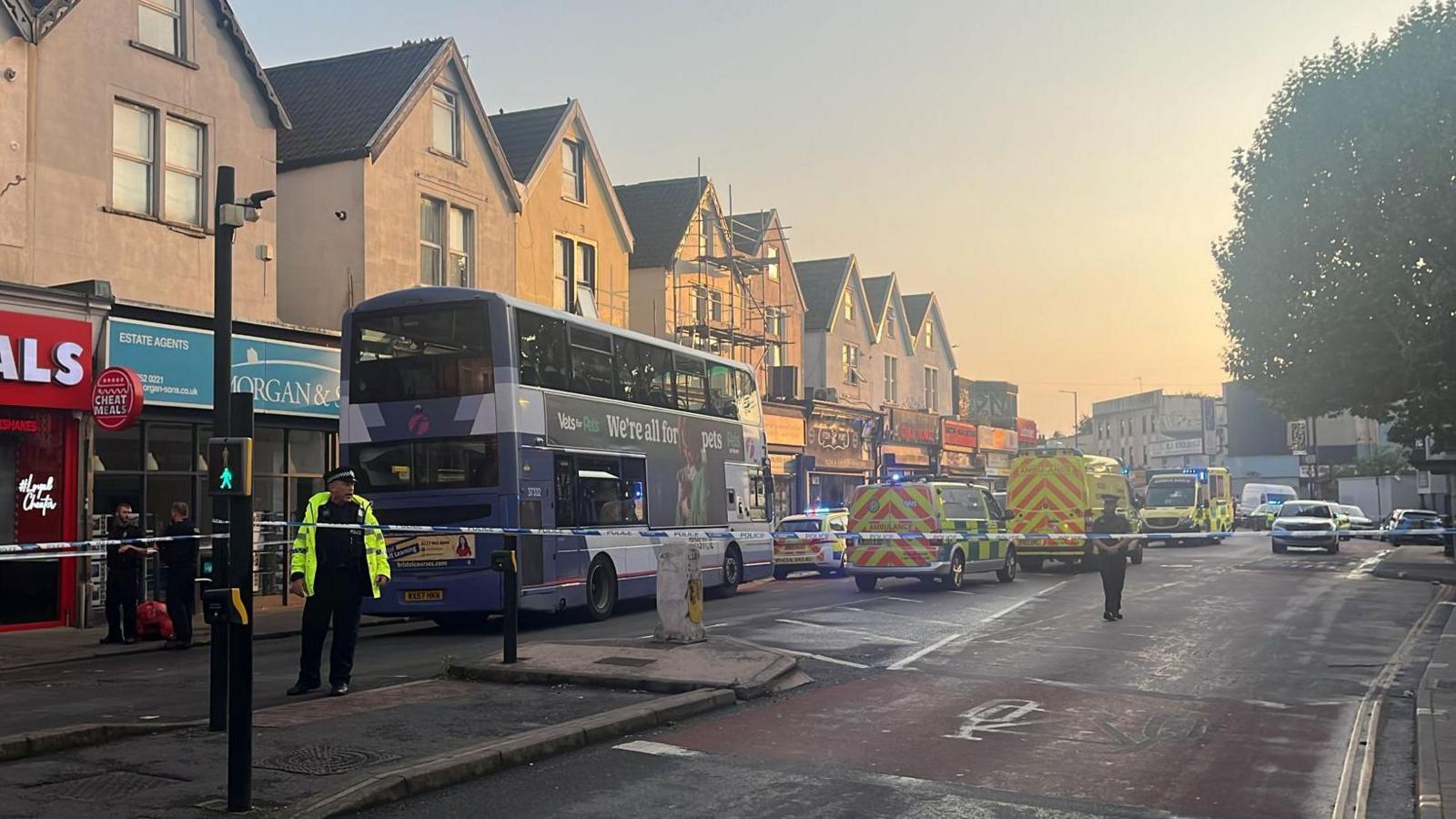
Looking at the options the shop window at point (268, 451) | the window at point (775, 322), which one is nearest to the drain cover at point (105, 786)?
the shop window at point (268, 451)

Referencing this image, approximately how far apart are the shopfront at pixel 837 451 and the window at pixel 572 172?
14.8 m

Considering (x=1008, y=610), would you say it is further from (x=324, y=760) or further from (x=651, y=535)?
(x=324, y=760)

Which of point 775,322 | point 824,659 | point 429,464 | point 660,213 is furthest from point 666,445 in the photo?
point 775,322

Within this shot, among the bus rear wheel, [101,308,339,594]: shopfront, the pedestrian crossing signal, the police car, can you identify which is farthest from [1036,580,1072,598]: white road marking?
the pedestrian crossing signal

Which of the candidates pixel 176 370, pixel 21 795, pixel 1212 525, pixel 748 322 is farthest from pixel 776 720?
pixel 1212 525

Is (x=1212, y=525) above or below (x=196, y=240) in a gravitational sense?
below

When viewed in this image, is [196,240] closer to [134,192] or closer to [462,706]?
[134,192]

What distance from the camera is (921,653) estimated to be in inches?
557

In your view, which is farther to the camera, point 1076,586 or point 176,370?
point 1076,586

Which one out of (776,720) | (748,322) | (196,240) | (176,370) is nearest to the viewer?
(776,720)

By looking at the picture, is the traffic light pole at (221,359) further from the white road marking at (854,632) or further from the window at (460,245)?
the window at (460,245)

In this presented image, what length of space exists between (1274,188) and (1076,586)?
503 inches

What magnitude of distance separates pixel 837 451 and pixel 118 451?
31.2 metres

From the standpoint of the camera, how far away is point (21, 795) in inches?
277
